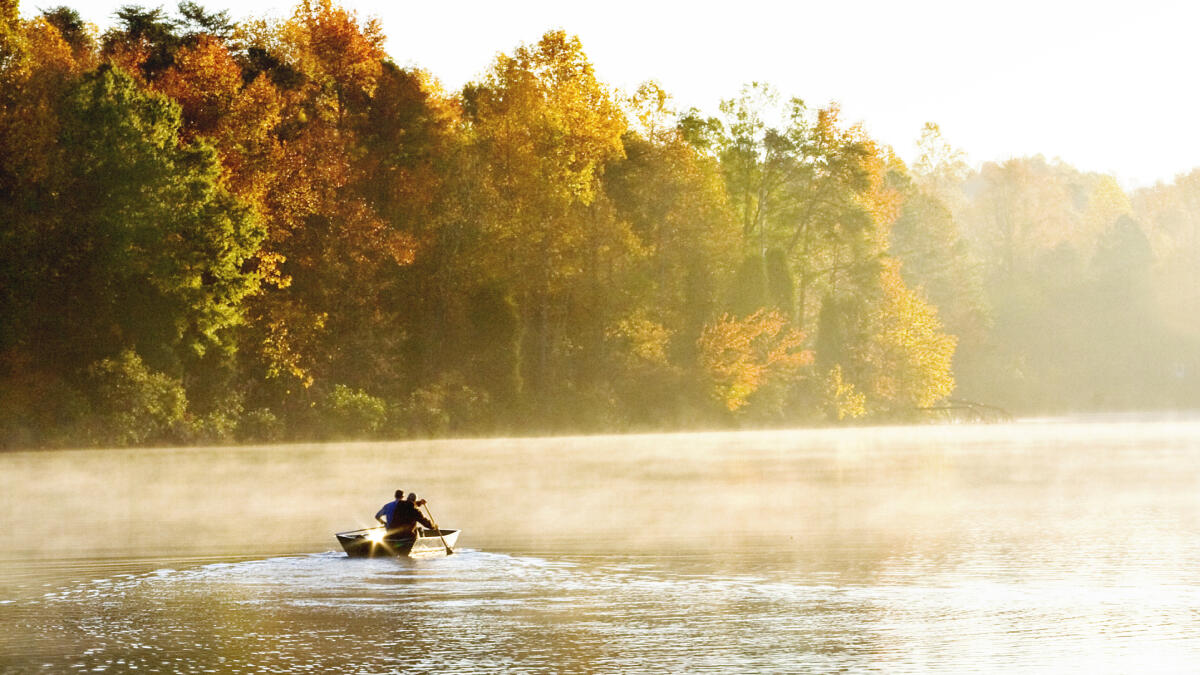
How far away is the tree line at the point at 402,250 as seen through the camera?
6081 cm

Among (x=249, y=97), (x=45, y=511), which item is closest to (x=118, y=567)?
(x=45, y=511)

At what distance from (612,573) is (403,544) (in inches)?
188

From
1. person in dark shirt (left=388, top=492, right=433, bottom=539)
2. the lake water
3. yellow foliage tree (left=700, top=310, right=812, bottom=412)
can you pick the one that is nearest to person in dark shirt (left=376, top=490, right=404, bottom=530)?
person in dark shirt (left=388, top=492, right=433, bottom=539)

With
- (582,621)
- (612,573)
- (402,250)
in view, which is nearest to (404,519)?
(612,573)

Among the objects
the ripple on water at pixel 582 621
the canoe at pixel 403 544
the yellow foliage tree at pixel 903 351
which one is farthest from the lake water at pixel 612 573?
the yellow foliage tree at pixel 903 351

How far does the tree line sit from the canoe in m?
34.5

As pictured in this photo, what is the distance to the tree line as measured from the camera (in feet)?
200

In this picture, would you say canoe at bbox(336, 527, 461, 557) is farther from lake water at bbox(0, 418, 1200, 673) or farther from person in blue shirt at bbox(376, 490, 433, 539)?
lake water at bbox(0, 418, 1200, 673)

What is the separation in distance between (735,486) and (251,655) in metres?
28.3

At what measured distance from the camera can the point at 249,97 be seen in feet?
218

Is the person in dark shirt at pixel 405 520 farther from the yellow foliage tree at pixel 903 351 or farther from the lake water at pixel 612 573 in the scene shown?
the yellow foliage tree at pixel 903 351

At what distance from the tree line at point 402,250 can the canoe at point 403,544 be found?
113 feet

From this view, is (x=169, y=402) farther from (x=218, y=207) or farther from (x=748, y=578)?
(x=748, y=578)

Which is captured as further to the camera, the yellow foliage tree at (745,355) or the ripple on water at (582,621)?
the yellow foliage tree at (745,355)
